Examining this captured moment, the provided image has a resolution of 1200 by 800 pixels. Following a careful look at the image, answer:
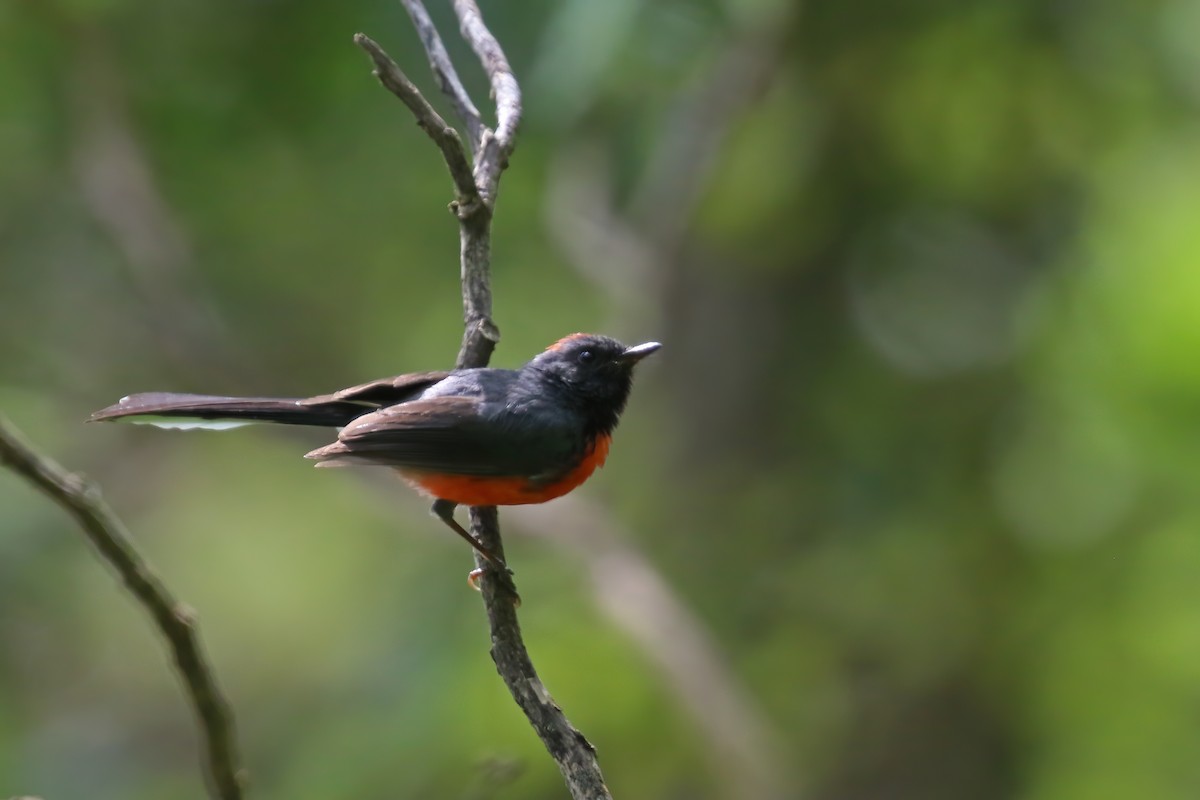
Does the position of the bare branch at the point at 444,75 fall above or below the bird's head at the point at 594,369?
above

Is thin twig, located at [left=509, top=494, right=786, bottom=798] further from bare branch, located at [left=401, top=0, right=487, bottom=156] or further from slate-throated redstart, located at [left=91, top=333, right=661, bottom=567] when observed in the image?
bare branch, located at [left=401, top=0, right=487, bottom=156]

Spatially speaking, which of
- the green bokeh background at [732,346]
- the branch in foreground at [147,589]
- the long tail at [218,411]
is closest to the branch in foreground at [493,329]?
the long tail at [218,411]

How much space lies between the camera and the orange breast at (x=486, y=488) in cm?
342

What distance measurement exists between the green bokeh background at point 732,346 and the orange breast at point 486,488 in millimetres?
1680

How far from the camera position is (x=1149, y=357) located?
4883 mm

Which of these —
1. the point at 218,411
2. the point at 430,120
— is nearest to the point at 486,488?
the point at 218,411

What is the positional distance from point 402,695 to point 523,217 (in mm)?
2780

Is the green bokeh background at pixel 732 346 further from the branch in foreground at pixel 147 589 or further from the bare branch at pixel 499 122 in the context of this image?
the branch in foreground at pixel 147 589

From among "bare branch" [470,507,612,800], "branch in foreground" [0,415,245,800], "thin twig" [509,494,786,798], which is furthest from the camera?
"thin twig" [509,494,786,798]

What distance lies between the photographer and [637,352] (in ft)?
13.0

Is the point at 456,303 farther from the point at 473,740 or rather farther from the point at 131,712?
the point at 131,712

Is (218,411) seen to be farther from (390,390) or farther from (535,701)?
(535,701)

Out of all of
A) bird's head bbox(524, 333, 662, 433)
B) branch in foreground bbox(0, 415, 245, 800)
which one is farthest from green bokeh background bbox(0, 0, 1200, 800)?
branch in foreground bbox(0, 415, 245, 800)

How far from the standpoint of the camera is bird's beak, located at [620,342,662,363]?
3893mm
